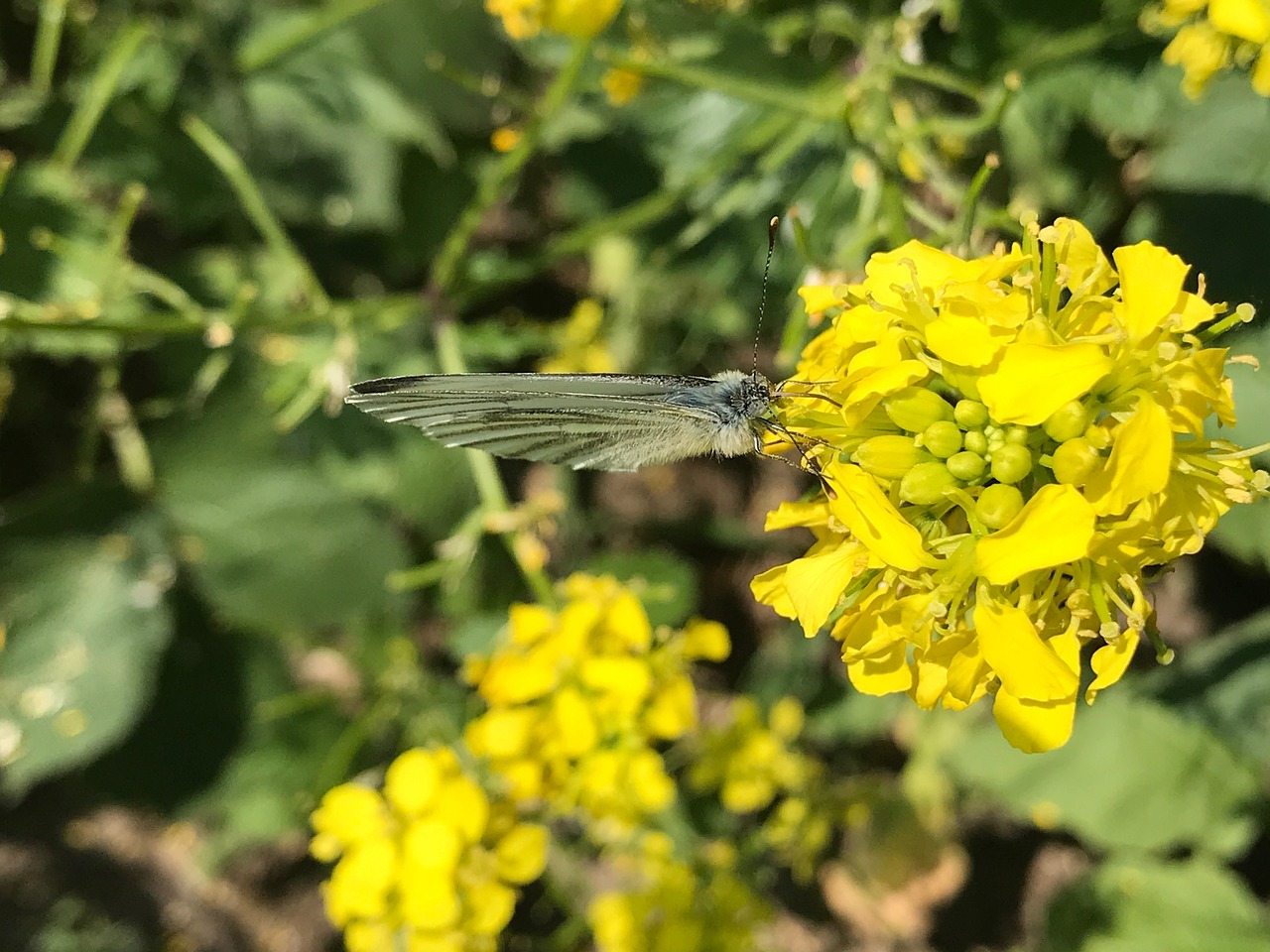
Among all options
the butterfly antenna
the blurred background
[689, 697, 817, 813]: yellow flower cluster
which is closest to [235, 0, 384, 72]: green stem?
the blurred background

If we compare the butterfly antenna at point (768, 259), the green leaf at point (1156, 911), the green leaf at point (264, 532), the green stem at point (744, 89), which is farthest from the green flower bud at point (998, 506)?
the green leaf at point (1156, 911)

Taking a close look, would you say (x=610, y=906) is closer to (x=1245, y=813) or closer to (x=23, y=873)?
(x=1245, y=813)

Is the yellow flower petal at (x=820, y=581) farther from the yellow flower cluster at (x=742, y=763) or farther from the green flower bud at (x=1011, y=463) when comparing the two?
the yellow flower cluster at (x=742, y=763)

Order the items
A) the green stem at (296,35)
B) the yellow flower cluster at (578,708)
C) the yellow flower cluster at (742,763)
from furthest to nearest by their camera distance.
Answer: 1. the yellow flower cluster at (742,763)
2. the green stem at (296,35)
3. the yellow flower cluster at (578,708)

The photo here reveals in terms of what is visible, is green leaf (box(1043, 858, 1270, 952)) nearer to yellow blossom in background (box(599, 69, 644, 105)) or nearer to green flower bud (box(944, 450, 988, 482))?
green flower bud (box(944, 450, 988, 482))

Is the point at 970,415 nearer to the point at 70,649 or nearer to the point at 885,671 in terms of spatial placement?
the point at 885,671

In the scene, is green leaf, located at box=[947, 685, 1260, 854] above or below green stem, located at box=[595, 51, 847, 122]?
below

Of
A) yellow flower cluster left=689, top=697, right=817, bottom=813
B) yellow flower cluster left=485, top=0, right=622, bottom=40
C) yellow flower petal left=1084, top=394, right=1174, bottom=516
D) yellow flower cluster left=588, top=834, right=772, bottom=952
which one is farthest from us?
yellow flower cluster left=689, top=697, right=817, bottom=813
